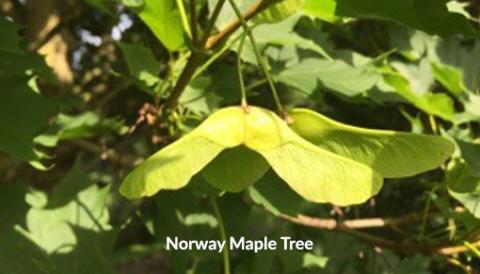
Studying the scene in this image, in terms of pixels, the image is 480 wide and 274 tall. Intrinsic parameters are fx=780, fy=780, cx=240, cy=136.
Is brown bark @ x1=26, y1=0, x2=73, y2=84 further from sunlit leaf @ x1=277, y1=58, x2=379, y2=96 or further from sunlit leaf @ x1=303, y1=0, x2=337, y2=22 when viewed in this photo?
sunlit leaf @ x1=303, y1=0, x2=337, y2=22

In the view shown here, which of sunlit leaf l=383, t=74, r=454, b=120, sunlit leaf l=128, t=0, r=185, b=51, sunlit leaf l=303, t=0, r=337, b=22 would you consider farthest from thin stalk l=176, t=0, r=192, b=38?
sunlit leaf l=383, t=74, r=454, b=120

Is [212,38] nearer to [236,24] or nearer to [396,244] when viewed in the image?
[236,24]

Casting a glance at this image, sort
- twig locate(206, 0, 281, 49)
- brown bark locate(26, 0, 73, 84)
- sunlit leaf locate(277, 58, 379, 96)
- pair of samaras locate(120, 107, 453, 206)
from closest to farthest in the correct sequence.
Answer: pair of samaras locate(120, 107, 453, 206), twig locate(206, 0, 281, 49), sunlit leaf locate(277, 58, 379, 96), brown bark locate(26, 0, 73, 84)

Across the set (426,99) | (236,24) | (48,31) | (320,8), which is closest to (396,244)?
(426,99)

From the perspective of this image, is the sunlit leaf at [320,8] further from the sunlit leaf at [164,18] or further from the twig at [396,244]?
the twig at [396,244]

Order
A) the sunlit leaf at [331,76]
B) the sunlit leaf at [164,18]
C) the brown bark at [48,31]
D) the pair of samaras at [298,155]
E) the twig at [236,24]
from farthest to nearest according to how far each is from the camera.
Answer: the brown bark at [48,31] < the sunlit leaf at [331,76] < the sunlit leaf at [164,18] < the twig at [236,24] < the pair of samaras at [298,155]

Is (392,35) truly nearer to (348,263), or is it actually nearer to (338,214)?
(338,214)

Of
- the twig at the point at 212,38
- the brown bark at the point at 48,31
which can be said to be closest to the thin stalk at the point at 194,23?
the twig at the point at 212,38

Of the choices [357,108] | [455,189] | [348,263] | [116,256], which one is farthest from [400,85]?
[116,256]
